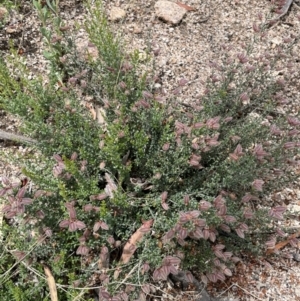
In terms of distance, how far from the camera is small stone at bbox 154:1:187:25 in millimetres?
3672

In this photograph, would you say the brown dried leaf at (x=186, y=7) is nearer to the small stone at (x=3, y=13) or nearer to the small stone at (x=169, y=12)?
the small stone at (x=169, y=12)

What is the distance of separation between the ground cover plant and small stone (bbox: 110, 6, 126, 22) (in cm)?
85

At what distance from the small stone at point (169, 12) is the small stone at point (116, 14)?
1.03 feet

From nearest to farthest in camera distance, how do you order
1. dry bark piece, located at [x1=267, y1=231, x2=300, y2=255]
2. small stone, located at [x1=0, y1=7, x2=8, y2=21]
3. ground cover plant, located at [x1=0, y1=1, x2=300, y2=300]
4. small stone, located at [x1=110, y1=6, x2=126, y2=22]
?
ground cover plant, located at [x1=0, y1=1, x2=300, y2=300] < dry bark piece, located at [x1=267, y1=231, x2=300, y2=255] < small stone, located at [x1=0, y1=7, x2=8, y2=21] < small stone, located at [x1=110, y1=6, x2=126, y2=22]

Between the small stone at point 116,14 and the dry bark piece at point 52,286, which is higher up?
the small stone at point 116,14

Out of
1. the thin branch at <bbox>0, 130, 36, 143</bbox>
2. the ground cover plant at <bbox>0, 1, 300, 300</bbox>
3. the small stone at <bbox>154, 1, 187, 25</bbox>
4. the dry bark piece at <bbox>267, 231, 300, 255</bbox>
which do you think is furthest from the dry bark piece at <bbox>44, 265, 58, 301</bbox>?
the small stone at <bbox>154, 1, 187, 25</bbox>

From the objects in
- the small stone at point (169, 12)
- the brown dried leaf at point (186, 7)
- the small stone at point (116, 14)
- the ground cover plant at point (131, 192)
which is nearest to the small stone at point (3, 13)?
the small stone at point (116, 14)

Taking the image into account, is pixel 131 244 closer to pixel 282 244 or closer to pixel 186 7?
pixel 282 244

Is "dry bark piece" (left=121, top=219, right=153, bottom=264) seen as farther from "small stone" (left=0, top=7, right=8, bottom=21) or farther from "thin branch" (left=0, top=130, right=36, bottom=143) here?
"small stone" (left=0, top=7, right=8, bottom=21)

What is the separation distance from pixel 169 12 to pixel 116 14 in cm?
48

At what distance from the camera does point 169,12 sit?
368 centimetres

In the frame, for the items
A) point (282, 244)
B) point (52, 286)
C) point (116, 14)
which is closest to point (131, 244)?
point (52, 286)

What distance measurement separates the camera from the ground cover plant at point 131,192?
219 cm

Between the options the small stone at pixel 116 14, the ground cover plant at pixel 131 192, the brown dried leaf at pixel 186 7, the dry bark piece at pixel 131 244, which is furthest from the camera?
the brown dried leaf at pixel 186 7
